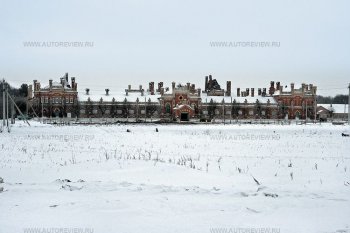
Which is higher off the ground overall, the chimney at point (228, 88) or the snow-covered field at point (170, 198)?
the chimney at point (228, 88)

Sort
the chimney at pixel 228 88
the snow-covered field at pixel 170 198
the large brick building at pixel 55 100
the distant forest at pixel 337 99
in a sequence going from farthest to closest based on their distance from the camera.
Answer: the distant forest at pixel 337 99
the chimney at pixel 228 88
the large brick building at pixel 55 100
the snow-covered field at pixel 170 198

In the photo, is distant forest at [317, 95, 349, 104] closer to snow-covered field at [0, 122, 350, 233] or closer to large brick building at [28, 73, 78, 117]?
large brick building at [28, 73, 78, 117]

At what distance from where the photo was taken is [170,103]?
78875mm

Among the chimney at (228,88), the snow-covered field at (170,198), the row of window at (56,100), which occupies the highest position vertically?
the chimney at (228,88)

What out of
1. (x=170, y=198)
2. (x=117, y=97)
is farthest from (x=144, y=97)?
(x=170, y=198)

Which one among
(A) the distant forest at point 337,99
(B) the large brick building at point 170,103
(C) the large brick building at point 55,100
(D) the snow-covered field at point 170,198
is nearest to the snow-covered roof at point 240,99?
(B) the large brick building at point 170,103

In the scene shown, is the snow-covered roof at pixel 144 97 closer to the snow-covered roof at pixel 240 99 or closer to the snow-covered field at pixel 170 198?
the snow-covered roof at pixel 240 99

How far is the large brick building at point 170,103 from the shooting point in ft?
255

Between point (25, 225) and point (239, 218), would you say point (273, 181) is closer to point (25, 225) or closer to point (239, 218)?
point (239, 218)

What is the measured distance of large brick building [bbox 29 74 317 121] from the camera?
77750 mm

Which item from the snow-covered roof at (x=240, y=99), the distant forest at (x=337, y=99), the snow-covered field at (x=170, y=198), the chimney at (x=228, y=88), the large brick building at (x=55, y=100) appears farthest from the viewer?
the distant forest at (x=337, y=99)

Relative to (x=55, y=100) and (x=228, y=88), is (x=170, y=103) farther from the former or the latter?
(x=55, y=100)

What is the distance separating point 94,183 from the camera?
8.58 m

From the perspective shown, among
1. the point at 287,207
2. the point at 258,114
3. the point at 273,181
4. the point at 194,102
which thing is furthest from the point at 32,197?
the point at 258,114
